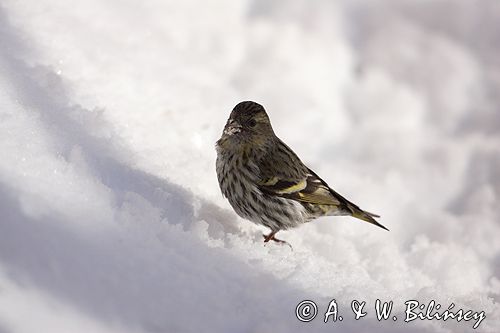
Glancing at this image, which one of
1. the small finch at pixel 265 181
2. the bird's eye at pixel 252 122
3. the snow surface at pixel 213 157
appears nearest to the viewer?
the snow surface at pixel 213 157

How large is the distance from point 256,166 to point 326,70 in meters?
2.31

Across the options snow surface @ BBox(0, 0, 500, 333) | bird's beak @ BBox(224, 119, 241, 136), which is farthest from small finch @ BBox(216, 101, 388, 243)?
snow surface @ BBox(0, 0, 500, 333)

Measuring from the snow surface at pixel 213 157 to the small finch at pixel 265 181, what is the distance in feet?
0.52

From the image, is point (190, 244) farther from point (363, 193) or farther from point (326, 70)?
point (326, 70)

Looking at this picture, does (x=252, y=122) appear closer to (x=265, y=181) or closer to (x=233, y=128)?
(x=233, y=128)

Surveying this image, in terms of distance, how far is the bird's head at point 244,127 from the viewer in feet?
13.4

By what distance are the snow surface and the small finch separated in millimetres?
158

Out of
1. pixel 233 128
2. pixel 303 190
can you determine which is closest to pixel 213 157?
pixel 233 128

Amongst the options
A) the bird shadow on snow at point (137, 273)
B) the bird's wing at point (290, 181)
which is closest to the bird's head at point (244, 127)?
the bird's wing at point (290, 181)

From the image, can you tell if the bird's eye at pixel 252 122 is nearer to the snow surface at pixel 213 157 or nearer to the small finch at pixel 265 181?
the small finch at pixel 265 181

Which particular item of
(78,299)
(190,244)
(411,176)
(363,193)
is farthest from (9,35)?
(411,176)

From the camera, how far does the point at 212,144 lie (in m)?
4.76

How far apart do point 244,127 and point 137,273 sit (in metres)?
1.55

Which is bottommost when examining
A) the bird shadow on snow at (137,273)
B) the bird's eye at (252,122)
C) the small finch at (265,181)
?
the bird shadow on snow at (137,273)
